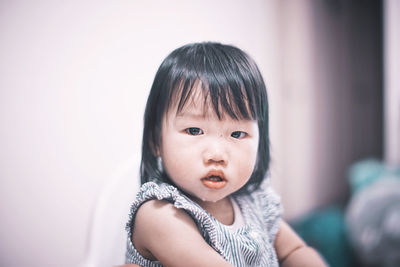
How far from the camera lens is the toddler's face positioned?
11.8 inches

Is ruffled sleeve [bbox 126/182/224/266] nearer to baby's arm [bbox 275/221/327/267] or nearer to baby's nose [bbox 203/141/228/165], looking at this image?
baby's nose [bbox 203/141/228/165]

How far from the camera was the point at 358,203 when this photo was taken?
3.61 ft

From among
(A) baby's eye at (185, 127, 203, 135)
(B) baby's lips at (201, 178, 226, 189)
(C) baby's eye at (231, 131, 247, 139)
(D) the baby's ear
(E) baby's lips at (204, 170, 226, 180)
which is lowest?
(B) baby's lips at (201, 178, 226, 189)

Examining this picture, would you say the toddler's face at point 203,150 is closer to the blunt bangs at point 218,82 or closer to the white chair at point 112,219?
the blunt bangs at point 218,82

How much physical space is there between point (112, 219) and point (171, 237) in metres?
0.14

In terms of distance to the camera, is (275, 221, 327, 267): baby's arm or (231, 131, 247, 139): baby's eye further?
(275, 221, 327, 267): baby's arm

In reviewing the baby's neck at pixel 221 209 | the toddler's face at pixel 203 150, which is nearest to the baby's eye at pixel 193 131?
the toddler's face at pixel 203 150

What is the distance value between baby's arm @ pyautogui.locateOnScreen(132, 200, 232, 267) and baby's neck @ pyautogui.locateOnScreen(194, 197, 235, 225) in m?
0.05

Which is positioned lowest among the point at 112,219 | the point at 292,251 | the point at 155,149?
the point at 292,251

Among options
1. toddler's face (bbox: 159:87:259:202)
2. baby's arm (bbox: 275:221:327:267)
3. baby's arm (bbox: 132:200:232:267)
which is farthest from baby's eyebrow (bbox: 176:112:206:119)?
baby's arm (bbox: 275:221:327:267)

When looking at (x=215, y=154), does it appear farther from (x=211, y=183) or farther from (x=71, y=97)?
(x=71, y=97)

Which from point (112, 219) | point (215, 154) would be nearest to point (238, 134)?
point (215, 154)

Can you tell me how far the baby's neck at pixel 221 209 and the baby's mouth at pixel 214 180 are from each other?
0.24ft

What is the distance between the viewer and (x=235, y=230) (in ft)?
1.28
